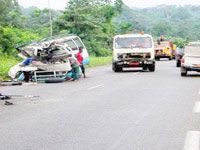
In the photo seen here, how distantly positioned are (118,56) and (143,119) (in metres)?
21.4

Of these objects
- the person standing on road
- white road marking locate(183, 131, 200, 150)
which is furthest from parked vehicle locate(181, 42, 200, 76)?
white road marking locate(183, 131, 200, 150)

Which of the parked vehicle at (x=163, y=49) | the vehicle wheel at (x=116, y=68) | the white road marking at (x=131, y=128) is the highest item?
the white road marking at (x=131, y=128)

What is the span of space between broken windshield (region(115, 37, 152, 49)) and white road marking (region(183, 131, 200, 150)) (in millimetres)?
23387

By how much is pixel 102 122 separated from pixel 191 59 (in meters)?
18.4

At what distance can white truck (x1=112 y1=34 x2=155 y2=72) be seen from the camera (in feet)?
106

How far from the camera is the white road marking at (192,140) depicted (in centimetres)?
801

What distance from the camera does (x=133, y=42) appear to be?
32781mm

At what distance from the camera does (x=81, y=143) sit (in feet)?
27.3

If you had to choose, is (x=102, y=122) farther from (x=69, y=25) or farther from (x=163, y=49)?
(x=163, y=49)

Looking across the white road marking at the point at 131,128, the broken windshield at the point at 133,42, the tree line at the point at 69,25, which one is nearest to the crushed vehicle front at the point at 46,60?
the broken windshield at the point at 133,42

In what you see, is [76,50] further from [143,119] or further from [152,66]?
[143,119]

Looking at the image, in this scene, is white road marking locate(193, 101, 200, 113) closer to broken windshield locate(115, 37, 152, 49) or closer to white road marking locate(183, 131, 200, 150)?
white road marking locate(183, 131, 200, 150)

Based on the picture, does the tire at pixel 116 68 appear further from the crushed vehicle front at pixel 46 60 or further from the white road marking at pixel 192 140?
the white road marking at pixel 192 140

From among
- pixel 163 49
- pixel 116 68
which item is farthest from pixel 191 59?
pixel 163 49
